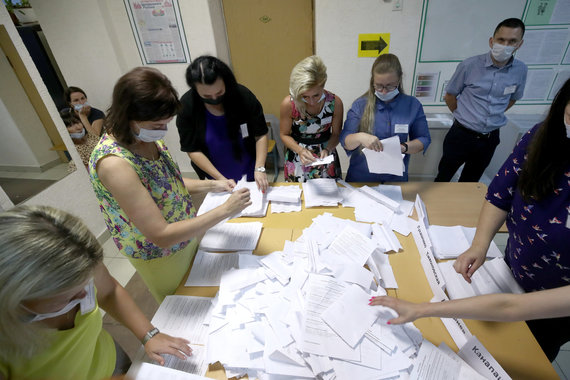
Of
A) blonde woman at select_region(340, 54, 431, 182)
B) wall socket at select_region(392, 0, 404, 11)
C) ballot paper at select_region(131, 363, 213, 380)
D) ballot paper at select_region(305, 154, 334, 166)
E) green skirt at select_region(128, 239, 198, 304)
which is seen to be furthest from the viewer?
wall socket at select_region(392, 0, 404, 11)

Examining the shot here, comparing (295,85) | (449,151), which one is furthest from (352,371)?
(449,151)

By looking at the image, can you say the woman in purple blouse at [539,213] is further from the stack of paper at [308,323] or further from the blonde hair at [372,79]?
the blonde hair at [372,79]

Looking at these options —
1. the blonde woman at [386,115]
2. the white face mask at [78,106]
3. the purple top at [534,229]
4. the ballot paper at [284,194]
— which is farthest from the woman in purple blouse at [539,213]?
the white face mask at [78,106]

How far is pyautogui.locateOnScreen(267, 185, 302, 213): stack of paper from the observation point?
164 centimetres

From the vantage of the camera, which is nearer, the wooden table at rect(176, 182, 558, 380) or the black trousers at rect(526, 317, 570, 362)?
the wooden table at rect(176, 182, 558, 380)

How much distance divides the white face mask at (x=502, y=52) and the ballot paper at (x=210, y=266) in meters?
2.37

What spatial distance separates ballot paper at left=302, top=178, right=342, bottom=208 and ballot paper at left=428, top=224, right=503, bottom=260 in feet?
1.76

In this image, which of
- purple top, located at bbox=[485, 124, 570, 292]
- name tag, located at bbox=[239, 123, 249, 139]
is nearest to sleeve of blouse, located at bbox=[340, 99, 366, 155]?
name tag, located at bbox=[239, 123, 249, 139]

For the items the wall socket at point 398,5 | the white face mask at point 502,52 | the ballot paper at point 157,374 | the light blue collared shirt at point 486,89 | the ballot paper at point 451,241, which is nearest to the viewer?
the ballot paper at point 157,374

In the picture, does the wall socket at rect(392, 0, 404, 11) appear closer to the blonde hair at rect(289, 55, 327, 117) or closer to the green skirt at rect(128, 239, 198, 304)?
the blonde hair at rect(289, 55, 327, 117)

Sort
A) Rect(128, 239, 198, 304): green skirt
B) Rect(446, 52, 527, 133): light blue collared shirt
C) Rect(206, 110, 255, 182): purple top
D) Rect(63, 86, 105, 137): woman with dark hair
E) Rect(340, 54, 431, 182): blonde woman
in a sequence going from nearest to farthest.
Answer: Rect(128, 239, 198, 304): green skirt → Rect(340, 54, 431, 182): blonde woman → Rect(206, 110, 255, 182): purple top → Rect(446, 52, 527, 133): light blue collared shirt → Rect(63, 86, 105, 137): woman with dark hair

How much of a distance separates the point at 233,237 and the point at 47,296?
2.82 ft

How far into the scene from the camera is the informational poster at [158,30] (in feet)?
9.46

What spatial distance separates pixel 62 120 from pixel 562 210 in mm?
3208
